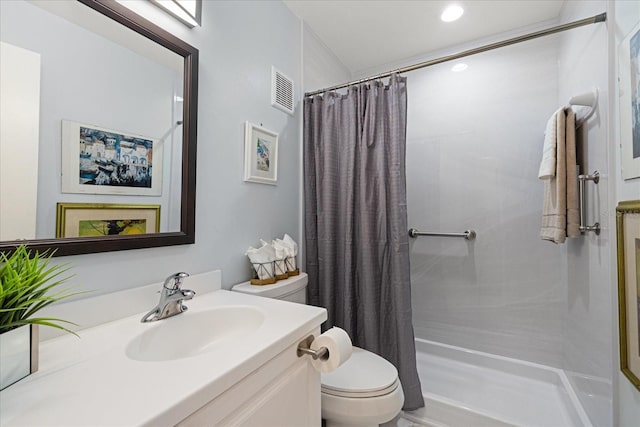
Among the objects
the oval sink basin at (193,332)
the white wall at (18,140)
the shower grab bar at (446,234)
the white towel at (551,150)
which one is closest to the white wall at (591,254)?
the white towel at (551,150)

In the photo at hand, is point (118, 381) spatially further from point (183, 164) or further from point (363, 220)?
point (363, 220)

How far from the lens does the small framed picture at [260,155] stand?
1.46m

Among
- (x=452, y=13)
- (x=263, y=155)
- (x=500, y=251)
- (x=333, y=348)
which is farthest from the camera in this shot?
(x=500, y=251)

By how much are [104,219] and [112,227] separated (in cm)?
3

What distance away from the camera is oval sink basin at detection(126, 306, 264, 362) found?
856 millimetres

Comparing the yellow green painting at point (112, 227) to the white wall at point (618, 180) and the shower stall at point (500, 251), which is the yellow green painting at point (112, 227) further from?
the white wall at point (618, 180)

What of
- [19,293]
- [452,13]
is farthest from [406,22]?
[19,293]

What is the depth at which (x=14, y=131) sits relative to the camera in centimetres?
74

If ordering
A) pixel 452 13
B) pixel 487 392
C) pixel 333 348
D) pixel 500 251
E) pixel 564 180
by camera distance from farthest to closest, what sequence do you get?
pixel 500 251 < pixel 452 13 < pixel 487 392 < pixel 564 180 < pixel 333 348

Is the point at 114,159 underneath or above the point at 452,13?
underneath

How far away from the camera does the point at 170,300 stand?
950 mm

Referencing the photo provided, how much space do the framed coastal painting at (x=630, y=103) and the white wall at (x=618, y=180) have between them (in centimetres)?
4

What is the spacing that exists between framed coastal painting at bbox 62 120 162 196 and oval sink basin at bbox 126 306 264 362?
473 millimetres

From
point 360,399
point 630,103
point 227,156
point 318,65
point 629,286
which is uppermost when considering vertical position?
point 318,65
